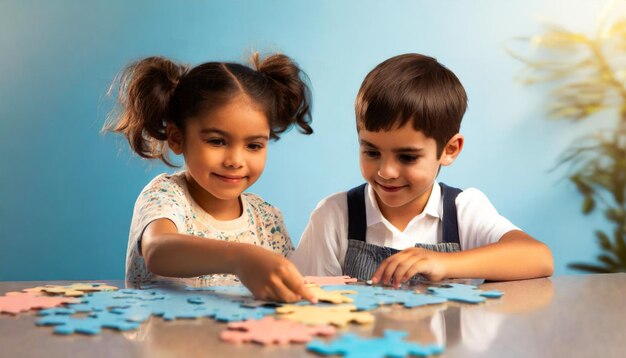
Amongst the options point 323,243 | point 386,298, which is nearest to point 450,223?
point 323,243

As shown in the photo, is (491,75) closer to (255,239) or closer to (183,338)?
(255,239)

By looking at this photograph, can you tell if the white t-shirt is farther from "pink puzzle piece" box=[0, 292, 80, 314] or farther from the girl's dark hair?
"pink puzzle piece" box=[0, 292, 80, 314]

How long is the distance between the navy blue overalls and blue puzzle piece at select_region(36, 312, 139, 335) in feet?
2.65

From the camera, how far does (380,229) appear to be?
5.39 feet

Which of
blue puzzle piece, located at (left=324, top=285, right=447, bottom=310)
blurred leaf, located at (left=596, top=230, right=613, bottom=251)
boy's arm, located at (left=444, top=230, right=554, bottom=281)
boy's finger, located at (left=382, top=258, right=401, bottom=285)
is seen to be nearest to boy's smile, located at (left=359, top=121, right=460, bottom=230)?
boy's arm, located at (left=444, top=230, right=554, bottom=281)

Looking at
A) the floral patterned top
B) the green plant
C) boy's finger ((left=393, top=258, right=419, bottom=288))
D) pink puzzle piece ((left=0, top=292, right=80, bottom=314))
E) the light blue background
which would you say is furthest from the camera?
the green plant

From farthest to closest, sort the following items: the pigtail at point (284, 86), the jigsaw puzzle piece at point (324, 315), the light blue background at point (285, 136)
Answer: the light blue background at point (285, 136) < the pigtail at point (284, 86) < the jigsaw puzzle piece at point (324, 315)

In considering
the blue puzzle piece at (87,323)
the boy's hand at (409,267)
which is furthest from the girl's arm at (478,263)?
the blue puzzle piece at (87,323)

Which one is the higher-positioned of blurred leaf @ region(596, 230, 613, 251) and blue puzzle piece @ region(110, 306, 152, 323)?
blurred leaf @ region(596, 230, 613, 251)

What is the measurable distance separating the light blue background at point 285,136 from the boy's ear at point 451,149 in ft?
5.92

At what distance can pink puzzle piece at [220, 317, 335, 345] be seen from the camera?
724mm

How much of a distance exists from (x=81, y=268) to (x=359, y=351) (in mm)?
2824

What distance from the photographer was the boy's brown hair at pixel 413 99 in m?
1.54

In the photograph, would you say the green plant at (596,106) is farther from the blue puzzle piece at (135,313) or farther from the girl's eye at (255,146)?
the blue puzzle piece at (135,313)
